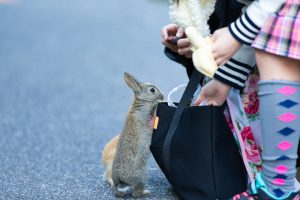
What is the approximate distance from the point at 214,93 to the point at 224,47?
225 mm

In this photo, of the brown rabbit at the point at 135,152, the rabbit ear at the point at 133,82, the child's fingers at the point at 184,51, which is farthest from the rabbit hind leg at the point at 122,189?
Answer: the child's fingers at the point at 184,51

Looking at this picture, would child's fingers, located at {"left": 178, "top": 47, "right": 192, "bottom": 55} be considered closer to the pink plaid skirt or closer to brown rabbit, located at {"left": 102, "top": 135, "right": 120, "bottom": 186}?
the pink plaid skirt

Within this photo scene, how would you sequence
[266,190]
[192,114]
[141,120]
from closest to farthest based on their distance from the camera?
[266,190] → [192,114] → [141,120]

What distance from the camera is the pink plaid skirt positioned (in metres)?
1.68

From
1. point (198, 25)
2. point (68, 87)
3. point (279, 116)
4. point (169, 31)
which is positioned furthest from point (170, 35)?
point (68, 87)

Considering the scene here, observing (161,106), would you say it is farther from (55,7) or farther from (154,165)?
(55,7)

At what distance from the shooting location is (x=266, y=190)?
5.78 ft

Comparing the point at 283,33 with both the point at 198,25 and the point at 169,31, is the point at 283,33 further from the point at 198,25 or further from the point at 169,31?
the point at 169,31

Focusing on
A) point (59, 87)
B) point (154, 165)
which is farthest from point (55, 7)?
point (154, 165)

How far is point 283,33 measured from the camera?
1694 millimetres

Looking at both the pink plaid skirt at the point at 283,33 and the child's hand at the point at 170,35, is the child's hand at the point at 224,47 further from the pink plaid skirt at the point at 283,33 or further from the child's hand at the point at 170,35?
the child's hand at the point at 170,35

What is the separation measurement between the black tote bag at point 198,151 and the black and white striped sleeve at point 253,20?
28cm

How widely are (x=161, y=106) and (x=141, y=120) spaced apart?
0.21 meters

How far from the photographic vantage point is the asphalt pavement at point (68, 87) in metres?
2.51
